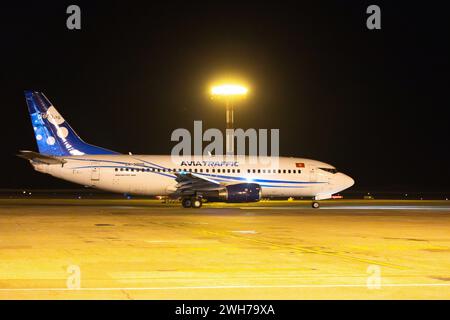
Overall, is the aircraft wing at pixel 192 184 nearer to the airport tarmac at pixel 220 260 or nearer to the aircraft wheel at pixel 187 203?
the aircraft wheel at pixel 187 203

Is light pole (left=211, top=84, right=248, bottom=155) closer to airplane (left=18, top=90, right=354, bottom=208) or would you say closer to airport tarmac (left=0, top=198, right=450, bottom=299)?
airplane (left=18, top=90, right=354, bottom=208)

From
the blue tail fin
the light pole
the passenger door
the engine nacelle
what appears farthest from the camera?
the light pole

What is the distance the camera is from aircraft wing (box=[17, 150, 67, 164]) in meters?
43.2

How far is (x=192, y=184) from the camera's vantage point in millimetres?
45031

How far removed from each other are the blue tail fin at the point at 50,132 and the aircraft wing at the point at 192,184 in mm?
6464

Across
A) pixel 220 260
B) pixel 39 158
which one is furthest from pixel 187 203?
pixel 220 260

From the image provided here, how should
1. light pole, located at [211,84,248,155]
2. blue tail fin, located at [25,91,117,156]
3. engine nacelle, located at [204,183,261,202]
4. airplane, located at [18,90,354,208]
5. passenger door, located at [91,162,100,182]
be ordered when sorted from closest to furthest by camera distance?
engine nacelle, located at [204,183,261,202], airplane, located at [18,90,354,208], passenger door, located at [91,162,100,182], blue tail fin, located at [25,91,117,156], light pole, located at [211,84,248,155]

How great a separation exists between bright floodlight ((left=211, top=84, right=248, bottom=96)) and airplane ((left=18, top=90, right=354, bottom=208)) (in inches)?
717

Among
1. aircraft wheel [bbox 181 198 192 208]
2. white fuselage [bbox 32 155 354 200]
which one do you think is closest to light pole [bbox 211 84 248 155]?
white fuselage [bbox 32 155 354 200]

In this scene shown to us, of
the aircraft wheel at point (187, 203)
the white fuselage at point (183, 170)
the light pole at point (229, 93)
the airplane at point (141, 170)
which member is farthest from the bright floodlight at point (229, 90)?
the aircraft wheel at point (187, 203)

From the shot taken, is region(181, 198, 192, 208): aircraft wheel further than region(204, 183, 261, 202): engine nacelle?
Yes

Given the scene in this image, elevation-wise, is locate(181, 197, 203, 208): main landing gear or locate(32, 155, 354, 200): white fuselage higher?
locate(32, 155, 354, 200): white fuselage

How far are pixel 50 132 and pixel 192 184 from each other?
10142 millimetres

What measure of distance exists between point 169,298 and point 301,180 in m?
38.3
